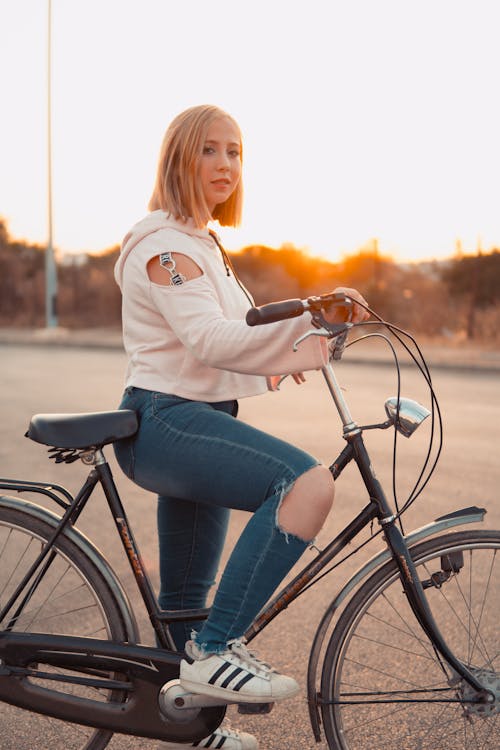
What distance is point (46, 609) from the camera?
2766 millimetres

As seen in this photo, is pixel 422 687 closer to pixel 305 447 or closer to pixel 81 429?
pixel 81 429

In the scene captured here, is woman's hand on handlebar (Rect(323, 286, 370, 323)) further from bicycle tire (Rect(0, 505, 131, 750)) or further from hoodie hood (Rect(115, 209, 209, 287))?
bicycle tire (Rect(0, 505, 131, 750))

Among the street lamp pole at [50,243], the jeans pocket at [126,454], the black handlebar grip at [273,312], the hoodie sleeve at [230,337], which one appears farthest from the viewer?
the street lamp pole at [50,243]

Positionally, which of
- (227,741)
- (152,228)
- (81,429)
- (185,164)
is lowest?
(227,741)

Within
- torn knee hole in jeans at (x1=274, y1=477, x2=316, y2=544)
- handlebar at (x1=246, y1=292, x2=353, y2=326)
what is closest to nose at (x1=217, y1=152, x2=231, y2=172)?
handlebar at (x1=246, y1=292, x2=353, y2=326)

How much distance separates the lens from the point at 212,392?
98.6 inches

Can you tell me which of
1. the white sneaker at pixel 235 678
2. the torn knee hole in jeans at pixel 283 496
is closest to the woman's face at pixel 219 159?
the torn knee hole in jeans at pixel 283 496

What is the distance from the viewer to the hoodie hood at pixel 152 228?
243 cm

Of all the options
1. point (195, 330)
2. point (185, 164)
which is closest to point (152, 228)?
point (185, 164)

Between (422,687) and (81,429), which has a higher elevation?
(81,429)

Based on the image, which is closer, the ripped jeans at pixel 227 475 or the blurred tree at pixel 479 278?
the ripped jeans at pixel 227 475

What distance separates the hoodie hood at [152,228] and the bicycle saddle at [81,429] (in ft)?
1.31

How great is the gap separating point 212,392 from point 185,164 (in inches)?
24.6

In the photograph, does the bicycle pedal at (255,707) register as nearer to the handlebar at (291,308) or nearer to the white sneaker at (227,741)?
the white sneaker at (227,741)
